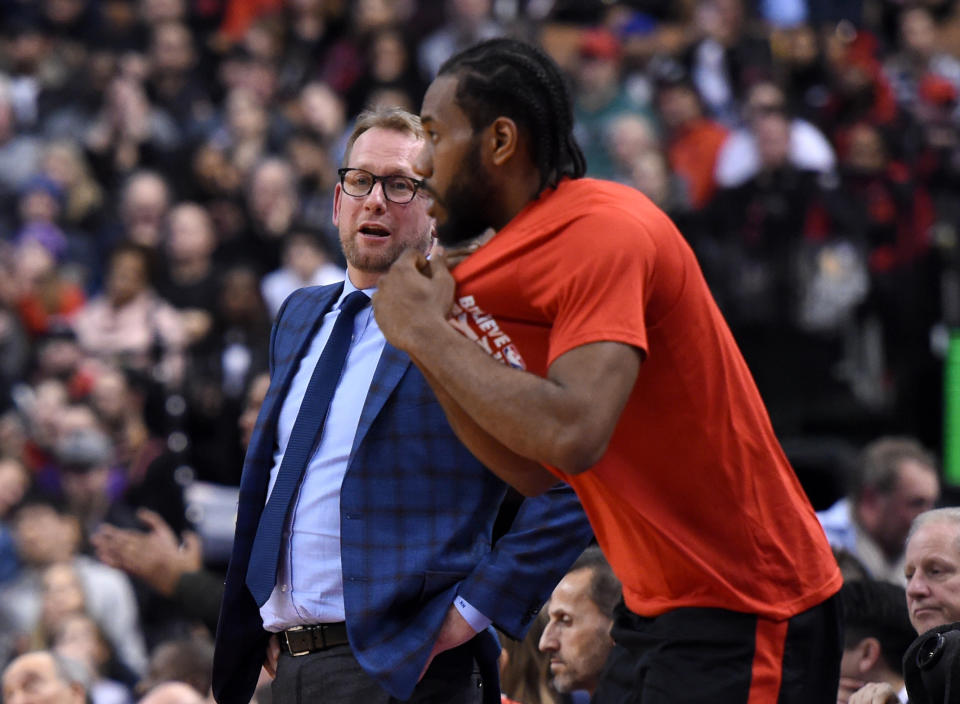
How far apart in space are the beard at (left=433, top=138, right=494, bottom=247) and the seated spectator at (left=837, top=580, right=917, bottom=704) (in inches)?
90.0

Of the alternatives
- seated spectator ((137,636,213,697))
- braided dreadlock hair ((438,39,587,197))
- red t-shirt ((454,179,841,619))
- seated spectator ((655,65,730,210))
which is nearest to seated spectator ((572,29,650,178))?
seated spectator ((655,65,730,210))

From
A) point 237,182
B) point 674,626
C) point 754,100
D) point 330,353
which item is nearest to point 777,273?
point 754,100

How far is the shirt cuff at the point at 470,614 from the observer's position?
3.11 metres

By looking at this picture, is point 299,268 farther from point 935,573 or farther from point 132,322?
point 935,573

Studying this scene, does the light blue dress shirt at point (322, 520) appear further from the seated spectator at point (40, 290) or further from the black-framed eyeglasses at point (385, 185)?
the seated spectator at point (40, 290)

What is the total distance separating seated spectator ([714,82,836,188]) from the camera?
972cm

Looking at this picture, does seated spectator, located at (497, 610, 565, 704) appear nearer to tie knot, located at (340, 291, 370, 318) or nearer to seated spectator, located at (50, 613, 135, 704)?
tie knot, located at (340, 291, 370, 318)

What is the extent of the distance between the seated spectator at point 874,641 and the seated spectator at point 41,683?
267 centimetres

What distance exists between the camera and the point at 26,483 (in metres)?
8.04

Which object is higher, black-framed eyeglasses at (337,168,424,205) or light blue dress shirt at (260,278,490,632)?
black-framed eyeglasses at (337,168,424,205)

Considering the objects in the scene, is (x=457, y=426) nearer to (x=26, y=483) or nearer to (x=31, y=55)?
(x=26, y=483)

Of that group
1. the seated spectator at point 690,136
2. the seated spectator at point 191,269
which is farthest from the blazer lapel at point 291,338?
the seated spectator at point 690,136

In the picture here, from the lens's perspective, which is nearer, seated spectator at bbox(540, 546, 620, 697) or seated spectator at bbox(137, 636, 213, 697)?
seated spectator at bbox(540, 546, 620, 697)

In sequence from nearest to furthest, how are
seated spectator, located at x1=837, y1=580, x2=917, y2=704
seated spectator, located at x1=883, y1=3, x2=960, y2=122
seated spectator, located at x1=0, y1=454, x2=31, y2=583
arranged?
seated spectator, located at x1=837, y1=580, x2=917, y2=704 → seated spectator, located at x1=0, y1=454, x2=31, y2=583 → seated spectator, located at x1=883, y1=3, x2=960, y2=122
